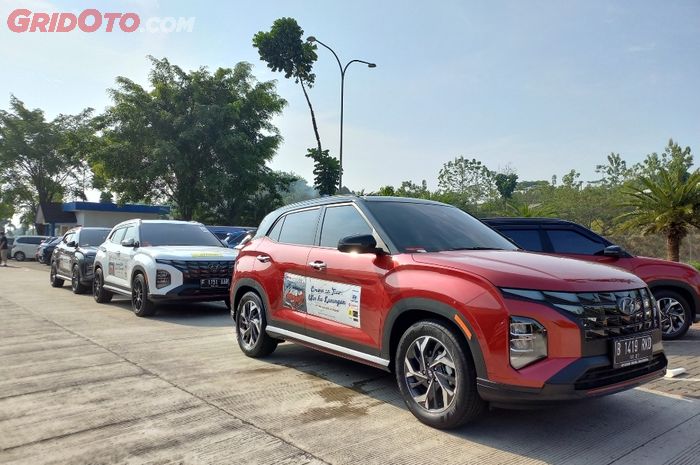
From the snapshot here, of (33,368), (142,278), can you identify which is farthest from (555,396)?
(142,278)

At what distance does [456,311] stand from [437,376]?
1.70ft

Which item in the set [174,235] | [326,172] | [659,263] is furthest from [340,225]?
[326,172]

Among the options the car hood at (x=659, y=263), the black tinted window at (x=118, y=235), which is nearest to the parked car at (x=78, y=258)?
the black tinted window at (x=118, y=235)

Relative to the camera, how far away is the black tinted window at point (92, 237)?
1295 centimetres

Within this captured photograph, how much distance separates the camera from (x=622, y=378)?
3352 millimetres

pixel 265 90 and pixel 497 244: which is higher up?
pixel 265 90

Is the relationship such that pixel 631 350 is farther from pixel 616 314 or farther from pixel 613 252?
pixel 613 252

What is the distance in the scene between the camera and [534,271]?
11.4 ft

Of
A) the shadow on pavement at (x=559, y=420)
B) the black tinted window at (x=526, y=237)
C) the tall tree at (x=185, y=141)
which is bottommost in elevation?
the shadow on pavement at (x=559, y=420)

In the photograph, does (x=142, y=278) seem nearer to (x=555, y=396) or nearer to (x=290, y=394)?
(x=290, y=394)

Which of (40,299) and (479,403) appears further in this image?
(40,299)

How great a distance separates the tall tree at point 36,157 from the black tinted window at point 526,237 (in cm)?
4569

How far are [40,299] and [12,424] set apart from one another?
8.79 m

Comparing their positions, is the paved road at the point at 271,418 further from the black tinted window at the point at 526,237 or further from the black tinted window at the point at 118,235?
the black tinted window at the point at 118,235
